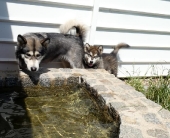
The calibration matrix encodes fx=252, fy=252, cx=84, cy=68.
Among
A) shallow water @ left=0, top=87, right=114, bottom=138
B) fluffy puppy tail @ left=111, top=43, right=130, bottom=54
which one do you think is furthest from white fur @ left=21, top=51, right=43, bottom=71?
fluffy puppy tail @ left=111, top=43, right=130, bottom=54

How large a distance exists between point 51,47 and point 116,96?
1.56 m

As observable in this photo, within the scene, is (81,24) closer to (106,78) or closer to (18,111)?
(106,78)

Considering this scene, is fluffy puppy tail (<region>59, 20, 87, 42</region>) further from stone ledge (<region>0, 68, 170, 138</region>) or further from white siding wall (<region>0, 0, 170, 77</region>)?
stone ledge (<region>0, 68, 170, 138</region>)

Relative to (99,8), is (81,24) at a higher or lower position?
lower

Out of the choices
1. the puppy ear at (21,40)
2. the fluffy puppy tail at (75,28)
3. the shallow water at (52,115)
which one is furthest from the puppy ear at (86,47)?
the puppy ear at (21,40)

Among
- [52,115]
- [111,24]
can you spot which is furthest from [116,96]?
[111,24]

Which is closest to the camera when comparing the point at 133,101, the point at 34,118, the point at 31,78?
the point at 34,118

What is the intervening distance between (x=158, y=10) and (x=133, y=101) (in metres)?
2.67

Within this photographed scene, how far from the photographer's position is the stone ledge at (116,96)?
2432 mm

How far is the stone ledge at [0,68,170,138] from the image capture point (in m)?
2.43

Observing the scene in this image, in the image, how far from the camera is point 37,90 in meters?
3.69

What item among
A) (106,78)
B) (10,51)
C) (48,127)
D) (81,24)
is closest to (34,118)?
(48,127)

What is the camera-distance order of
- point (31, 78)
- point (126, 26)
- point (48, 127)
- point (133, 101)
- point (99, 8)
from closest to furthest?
point (48, 127) → point (133, 101) → point (31, 78) → point (99, 8) → point (126, 26)

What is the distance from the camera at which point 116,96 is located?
127 inches
